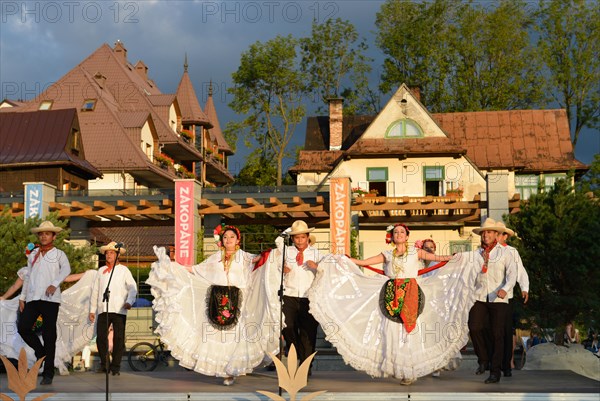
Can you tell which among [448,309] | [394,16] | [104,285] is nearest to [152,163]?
[394,16]

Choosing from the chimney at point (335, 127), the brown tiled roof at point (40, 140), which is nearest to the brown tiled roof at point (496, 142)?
the chimney at point (335, 127)

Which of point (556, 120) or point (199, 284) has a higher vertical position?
point (556, 120)

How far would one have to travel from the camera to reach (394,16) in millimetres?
53875

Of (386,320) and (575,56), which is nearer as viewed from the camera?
(386,320)

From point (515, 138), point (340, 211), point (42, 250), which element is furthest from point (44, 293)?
point (515, 138)

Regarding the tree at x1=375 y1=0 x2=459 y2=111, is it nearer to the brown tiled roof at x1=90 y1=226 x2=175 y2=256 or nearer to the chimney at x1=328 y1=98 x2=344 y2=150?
the chimney at x1=328 y1=98 x2=344 y2=150

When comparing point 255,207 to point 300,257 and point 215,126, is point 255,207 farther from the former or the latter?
point 215,126

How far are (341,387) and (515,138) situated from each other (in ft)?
115

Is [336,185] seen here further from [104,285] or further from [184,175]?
[184,175]

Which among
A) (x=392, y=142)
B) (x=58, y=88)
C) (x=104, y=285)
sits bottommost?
(x=104, y=285)

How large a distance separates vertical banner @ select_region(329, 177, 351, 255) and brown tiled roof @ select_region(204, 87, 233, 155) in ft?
112

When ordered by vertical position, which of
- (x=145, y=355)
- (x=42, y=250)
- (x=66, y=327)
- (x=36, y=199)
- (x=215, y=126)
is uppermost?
(x=215, y=126)

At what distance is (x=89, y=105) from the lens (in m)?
47.8

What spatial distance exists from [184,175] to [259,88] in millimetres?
6344
